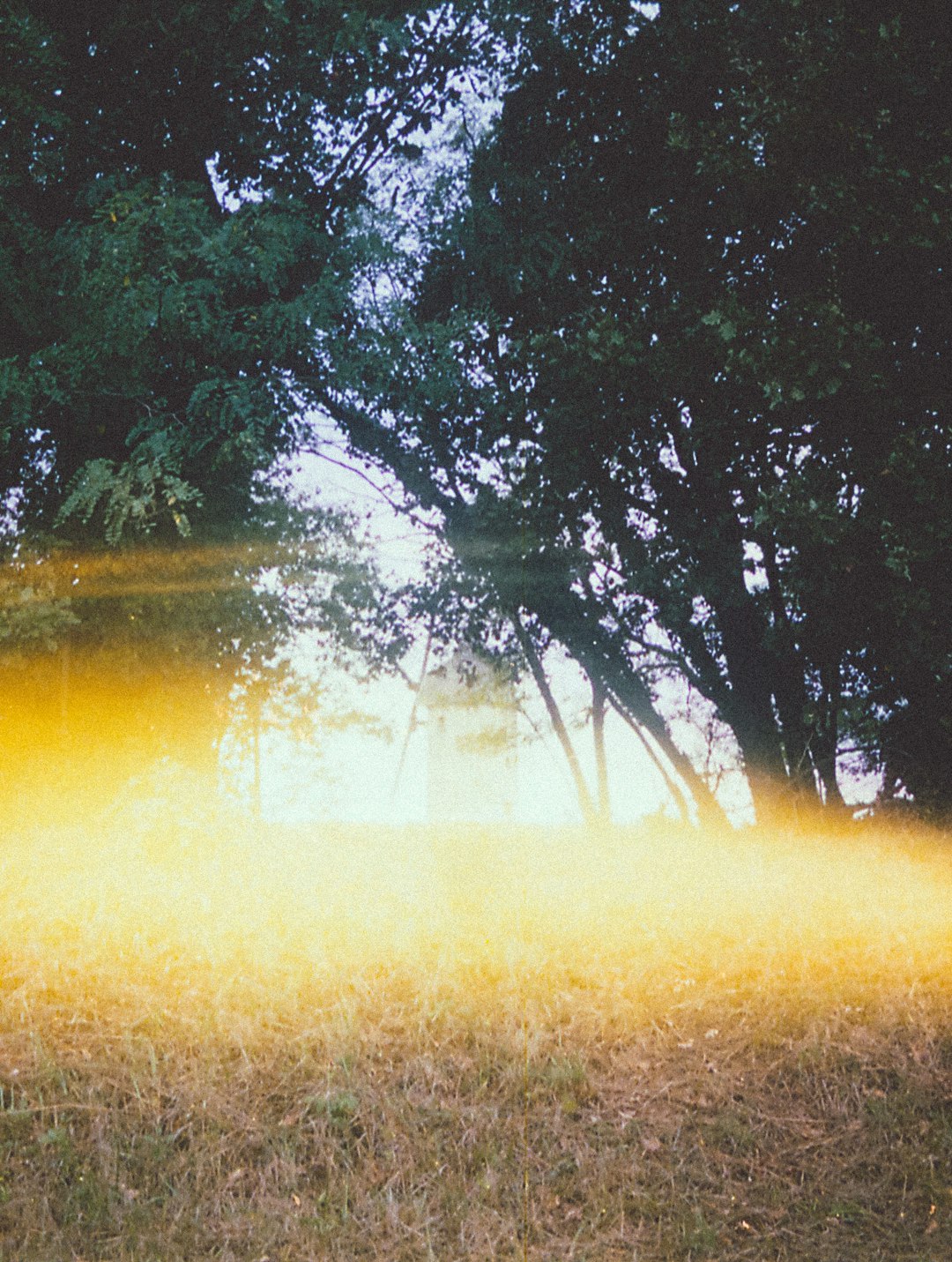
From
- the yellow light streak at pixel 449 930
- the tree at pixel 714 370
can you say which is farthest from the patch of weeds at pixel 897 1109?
the tree at pixel 714 370

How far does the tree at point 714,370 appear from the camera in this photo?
338 inches

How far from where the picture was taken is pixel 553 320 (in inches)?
431

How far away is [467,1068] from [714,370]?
6.72m

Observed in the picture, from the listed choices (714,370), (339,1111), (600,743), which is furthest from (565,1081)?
(600,743)

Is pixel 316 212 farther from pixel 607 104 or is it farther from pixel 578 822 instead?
pixel 578 822

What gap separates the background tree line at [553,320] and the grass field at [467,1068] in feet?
10.3

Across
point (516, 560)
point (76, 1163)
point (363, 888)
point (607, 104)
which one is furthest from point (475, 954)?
point (607, 104)

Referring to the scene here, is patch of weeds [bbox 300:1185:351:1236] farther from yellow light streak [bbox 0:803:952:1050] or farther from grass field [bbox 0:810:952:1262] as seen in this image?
yellow light streak [bbox 0:803:952:1050]

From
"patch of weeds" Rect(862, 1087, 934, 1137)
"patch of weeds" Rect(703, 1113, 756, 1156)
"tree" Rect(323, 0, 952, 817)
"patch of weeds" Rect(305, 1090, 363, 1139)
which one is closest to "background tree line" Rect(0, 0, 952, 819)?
"tree" Rect(323, 0, 952, 817)

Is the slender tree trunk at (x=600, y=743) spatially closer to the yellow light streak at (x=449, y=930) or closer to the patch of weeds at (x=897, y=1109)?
the yellow light streak at (x=449, y=930)

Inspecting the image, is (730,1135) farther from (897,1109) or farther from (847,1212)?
(897,1109)

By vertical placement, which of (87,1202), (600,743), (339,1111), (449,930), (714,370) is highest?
(714,370)

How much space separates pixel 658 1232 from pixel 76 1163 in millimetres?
3189

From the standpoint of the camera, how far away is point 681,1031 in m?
6.64
